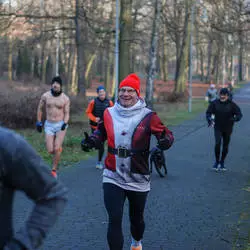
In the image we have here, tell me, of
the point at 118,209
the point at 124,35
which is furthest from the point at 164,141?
the point at 124,35

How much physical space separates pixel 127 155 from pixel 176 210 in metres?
2.82

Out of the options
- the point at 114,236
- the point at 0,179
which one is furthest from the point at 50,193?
the point at 114,236

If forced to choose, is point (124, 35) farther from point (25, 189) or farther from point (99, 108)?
point (25, 189)

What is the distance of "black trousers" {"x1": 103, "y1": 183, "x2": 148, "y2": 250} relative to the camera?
469cm

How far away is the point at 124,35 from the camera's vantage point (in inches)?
988

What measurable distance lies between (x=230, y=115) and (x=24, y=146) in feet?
29.8

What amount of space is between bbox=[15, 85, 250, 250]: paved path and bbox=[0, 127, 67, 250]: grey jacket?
11.0 feet

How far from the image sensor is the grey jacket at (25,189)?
2240 millimetres

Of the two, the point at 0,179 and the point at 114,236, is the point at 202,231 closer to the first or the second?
the point at 114,236

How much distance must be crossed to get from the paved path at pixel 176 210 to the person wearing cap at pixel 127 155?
3.30ft

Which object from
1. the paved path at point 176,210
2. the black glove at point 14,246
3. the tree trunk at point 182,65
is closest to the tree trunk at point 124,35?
the paved path at point 176,210

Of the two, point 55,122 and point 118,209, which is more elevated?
point 55,122

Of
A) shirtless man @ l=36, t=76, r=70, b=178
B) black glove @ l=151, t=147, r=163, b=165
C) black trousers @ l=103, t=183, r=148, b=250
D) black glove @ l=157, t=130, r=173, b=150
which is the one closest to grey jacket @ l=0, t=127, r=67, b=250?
black trousers @ l=103, t=183, r=148, b=250

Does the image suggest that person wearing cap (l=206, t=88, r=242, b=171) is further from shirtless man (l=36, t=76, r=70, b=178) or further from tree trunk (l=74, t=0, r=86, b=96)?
tree trunk (l=74, t=0, r=86, b=96)
